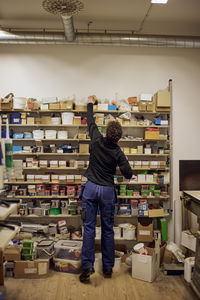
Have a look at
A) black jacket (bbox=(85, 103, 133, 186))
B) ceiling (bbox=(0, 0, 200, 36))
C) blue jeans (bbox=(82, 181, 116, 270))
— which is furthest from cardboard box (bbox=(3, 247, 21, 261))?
ceiling (bbox=(0, 0, 200, 36))

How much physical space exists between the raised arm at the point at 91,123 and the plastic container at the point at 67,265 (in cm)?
163

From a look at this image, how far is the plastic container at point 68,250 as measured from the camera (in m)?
3.54

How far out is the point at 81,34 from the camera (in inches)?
158

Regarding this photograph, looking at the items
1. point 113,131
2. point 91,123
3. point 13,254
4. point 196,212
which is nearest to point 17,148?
point 91,123

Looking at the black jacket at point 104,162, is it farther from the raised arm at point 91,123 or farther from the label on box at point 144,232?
the label on box at point 144,232

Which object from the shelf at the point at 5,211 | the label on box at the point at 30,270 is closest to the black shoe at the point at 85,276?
the label on box at the point at 30,270

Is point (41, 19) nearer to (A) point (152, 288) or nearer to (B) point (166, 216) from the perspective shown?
(B) point (166, 216)

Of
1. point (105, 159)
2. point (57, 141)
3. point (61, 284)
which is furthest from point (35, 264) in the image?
point (57, 141)

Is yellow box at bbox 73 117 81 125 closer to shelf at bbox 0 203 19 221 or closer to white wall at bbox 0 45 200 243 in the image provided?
white wall at bbox 0 45 200 243

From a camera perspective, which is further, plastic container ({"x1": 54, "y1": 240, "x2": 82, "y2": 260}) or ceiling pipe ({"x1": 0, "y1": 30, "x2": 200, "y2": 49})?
ceiling pipe ({"x1": 0, "y1": 30, "x2": 200, "y2": 49})

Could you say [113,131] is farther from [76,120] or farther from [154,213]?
[154,213]

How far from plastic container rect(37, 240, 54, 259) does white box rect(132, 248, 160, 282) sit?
3.56 ft

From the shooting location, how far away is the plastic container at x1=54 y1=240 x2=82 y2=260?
354 centimetres

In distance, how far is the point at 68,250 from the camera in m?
3.58
